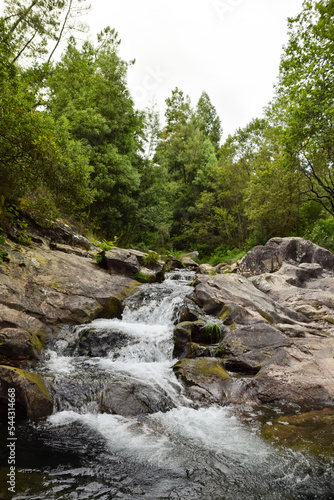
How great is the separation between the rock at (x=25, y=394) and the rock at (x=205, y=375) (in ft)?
8.93

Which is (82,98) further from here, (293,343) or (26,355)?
(293,343)

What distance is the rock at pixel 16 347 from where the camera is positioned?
5.62m

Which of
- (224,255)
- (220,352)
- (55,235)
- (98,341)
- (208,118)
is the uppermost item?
(208,118)

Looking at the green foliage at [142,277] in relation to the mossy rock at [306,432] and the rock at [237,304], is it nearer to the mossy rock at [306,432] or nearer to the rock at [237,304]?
the rock at [237,304]

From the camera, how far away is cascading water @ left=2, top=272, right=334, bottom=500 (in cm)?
301

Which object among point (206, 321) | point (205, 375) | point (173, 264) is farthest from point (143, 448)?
point (173, 264)

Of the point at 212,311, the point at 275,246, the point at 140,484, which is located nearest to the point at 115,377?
the point at 140,484

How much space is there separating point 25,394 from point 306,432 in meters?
4.52

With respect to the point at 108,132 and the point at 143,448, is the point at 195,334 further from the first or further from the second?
the point at 108,132

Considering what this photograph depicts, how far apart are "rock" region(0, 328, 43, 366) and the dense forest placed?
311 cm

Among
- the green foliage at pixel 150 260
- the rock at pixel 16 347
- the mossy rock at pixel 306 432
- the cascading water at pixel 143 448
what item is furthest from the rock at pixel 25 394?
the green foliage at pixel 150 260

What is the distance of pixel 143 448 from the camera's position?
3.77 meters

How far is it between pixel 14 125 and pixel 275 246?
12.7 m

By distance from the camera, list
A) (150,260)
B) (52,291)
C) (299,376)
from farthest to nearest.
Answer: (150,260), (52,291), (299,376)
